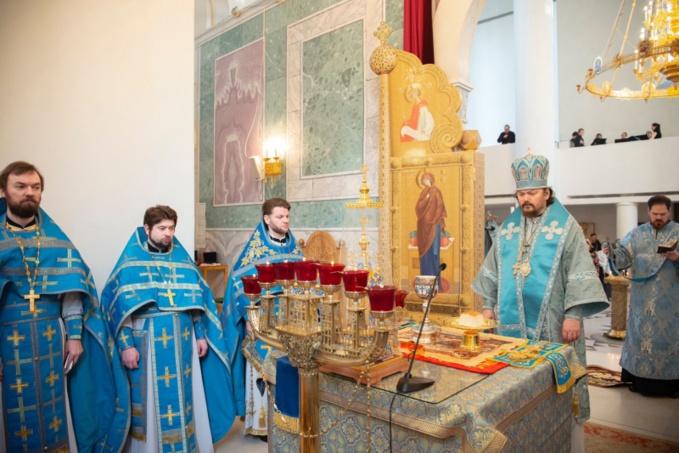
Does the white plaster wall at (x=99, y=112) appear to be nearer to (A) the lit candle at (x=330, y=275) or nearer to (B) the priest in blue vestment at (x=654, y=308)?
(A) the lit candle at (x=330, y=275)

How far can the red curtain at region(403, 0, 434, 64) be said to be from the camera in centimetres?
580

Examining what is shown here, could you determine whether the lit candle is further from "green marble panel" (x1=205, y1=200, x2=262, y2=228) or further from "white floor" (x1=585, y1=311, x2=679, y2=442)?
"green marble panel" (x1=205, y1=200, x2=262, y2=228)

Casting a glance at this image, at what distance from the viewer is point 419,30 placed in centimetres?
580

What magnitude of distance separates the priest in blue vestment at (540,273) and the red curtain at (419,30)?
3.05m

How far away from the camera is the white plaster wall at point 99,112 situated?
3754mm

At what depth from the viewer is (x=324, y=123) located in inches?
273

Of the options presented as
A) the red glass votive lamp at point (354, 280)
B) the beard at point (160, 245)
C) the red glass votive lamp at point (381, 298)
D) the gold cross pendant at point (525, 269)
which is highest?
the beard at point (160, 245)

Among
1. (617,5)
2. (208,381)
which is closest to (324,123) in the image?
(208,381)

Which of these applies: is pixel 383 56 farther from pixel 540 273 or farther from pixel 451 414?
pixel 451 414

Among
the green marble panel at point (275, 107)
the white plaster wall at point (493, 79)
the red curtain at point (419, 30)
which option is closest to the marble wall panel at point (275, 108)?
the green marble panel at point (275, 107)

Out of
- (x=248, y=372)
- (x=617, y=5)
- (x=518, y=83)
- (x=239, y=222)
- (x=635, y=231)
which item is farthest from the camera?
(x=617, y=5)

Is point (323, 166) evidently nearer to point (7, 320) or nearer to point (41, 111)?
point (41, 111)

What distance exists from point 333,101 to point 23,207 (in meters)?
4.76

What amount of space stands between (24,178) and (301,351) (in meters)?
2.11
